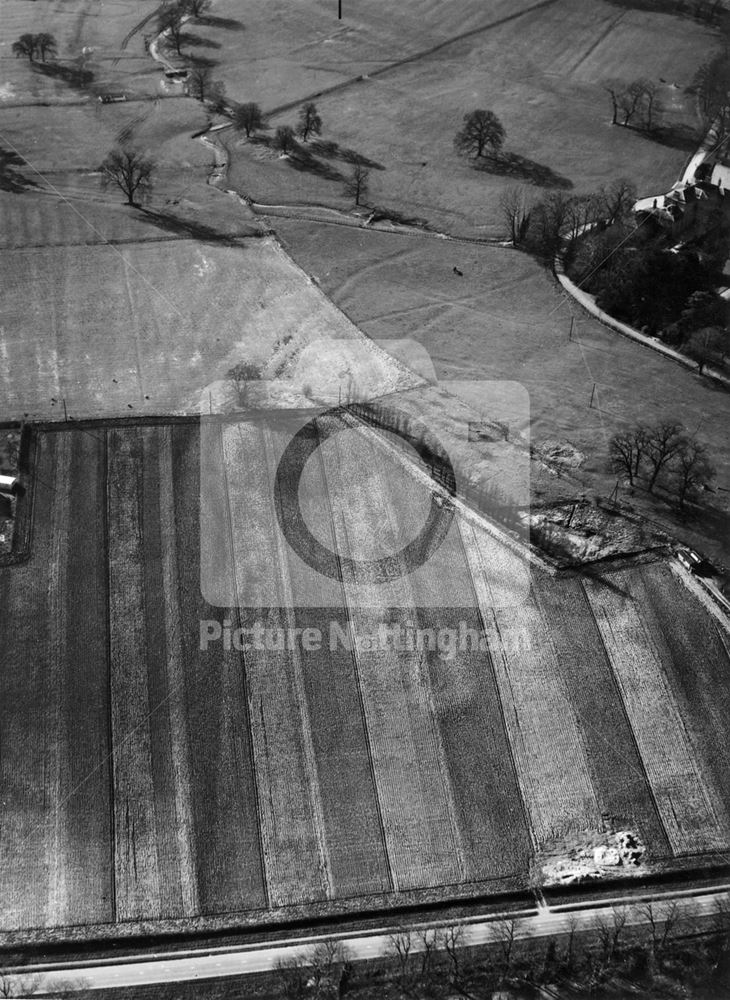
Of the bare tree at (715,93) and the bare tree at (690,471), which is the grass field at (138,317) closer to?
the bare tree at (690,471)

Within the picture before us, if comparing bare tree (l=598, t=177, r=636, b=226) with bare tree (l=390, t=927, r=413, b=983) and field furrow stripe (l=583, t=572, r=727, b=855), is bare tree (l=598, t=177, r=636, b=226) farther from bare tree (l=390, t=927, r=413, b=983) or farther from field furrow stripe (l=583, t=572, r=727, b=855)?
bare tree (l=390, t=927, r=413, b=983)

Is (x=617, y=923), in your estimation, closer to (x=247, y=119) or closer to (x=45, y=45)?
(x=247, y=119)

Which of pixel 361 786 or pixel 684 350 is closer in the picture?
pixel 361 786

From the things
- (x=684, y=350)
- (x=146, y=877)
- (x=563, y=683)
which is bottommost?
(x=146, y=877)

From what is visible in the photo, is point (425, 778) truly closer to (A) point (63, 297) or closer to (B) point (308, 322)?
(B) point (308, 322)

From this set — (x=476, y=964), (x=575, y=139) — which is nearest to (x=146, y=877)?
(x=476, y=964)

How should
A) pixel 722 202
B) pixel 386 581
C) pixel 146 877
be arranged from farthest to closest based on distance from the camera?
pixel 722 202
pixel 386 581
pixel 146 877
